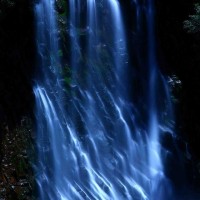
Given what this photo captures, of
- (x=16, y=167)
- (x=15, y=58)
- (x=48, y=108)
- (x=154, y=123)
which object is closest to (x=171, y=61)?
(x=154, y=123)

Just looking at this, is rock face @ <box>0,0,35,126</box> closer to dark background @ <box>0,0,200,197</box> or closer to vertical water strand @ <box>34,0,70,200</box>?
dark background @ <box>0,0,200,197</box>

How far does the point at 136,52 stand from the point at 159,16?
1.27 m

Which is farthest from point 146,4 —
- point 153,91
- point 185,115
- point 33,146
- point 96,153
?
point 33,146

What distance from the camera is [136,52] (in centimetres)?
1084

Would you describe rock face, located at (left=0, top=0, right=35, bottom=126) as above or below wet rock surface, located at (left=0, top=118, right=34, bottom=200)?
above

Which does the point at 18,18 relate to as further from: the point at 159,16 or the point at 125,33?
the point at 159,16

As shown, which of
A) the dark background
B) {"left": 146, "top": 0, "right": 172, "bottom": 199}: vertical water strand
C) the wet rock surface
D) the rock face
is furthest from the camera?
{"left": 146, "top": 0, "right": 172, "bottom": 199}: vertical water strand

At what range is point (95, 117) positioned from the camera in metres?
9.66

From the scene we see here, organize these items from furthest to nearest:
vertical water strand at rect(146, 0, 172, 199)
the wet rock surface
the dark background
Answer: vertical water strand at rect(146, 0, 172, 199)
the dark background
the wet rock surface

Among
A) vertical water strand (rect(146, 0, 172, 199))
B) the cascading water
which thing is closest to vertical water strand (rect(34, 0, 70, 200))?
the cascading water

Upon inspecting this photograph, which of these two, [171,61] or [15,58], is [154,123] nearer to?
[171,61]

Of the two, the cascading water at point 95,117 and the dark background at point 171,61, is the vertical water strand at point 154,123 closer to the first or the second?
the cascading water at point 95,117

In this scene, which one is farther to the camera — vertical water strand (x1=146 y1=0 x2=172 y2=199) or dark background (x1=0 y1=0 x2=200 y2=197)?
vertical water strand (x1=146 y1=0 x2=172 y2=199)

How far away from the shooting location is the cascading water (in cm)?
876
